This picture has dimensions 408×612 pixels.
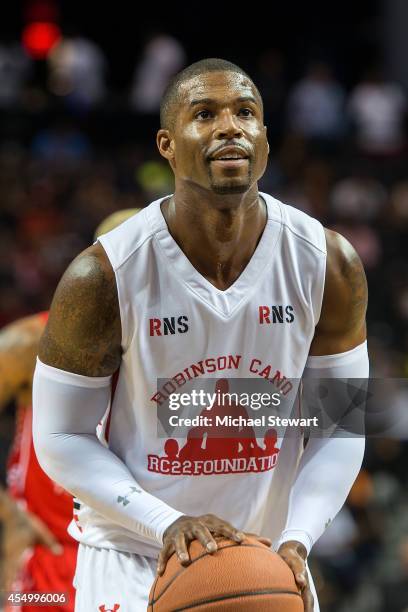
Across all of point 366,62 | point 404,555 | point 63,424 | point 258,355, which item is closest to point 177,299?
point 258,355

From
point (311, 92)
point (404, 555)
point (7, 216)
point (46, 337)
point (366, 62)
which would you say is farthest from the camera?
point (366, 62)

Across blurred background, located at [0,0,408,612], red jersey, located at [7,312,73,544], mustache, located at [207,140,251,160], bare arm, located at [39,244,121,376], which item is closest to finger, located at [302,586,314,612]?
bare arm, located at [39,244,121,376]

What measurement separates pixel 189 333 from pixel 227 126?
61 centimetres

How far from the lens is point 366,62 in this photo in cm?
1316

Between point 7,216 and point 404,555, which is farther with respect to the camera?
point 7,216

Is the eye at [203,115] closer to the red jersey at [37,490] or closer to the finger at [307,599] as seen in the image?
the finger at [307,599]

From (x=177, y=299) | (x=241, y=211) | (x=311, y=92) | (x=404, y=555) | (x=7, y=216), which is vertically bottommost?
(x=404, y=555)

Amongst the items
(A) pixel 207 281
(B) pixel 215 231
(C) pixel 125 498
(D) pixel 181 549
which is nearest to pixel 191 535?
(D) pixel 181 549

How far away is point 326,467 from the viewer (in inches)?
132

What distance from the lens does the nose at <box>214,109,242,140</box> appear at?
3.04m

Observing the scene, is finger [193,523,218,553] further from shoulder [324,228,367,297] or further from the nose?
the nose

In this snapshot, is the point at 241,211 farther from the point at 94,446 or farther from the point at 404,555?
the point at 404,555

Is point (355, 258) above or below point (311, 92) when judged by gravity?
above

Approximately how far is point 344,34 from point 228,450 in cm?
1088
